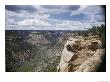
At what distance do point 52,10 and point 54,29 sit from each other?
0.17m

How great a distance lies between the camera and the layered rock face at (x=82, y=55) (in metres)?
2.68

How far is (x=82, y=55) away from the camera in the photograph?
8.80 feet

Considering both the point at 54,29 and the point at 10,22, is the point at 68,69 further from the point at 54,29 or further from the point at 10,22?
the point at 10,22

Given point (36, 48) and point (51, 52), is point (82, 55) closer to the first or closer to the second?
point (51, 52)

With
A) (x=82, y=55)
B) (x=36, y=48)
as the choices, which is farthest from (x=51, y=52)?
(x=82, y=55)

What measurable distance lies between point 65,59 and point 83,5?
49cm

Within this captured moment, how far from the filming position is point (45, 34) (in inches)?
106

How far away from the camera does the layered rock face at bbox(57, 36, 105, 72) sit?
105 inches
